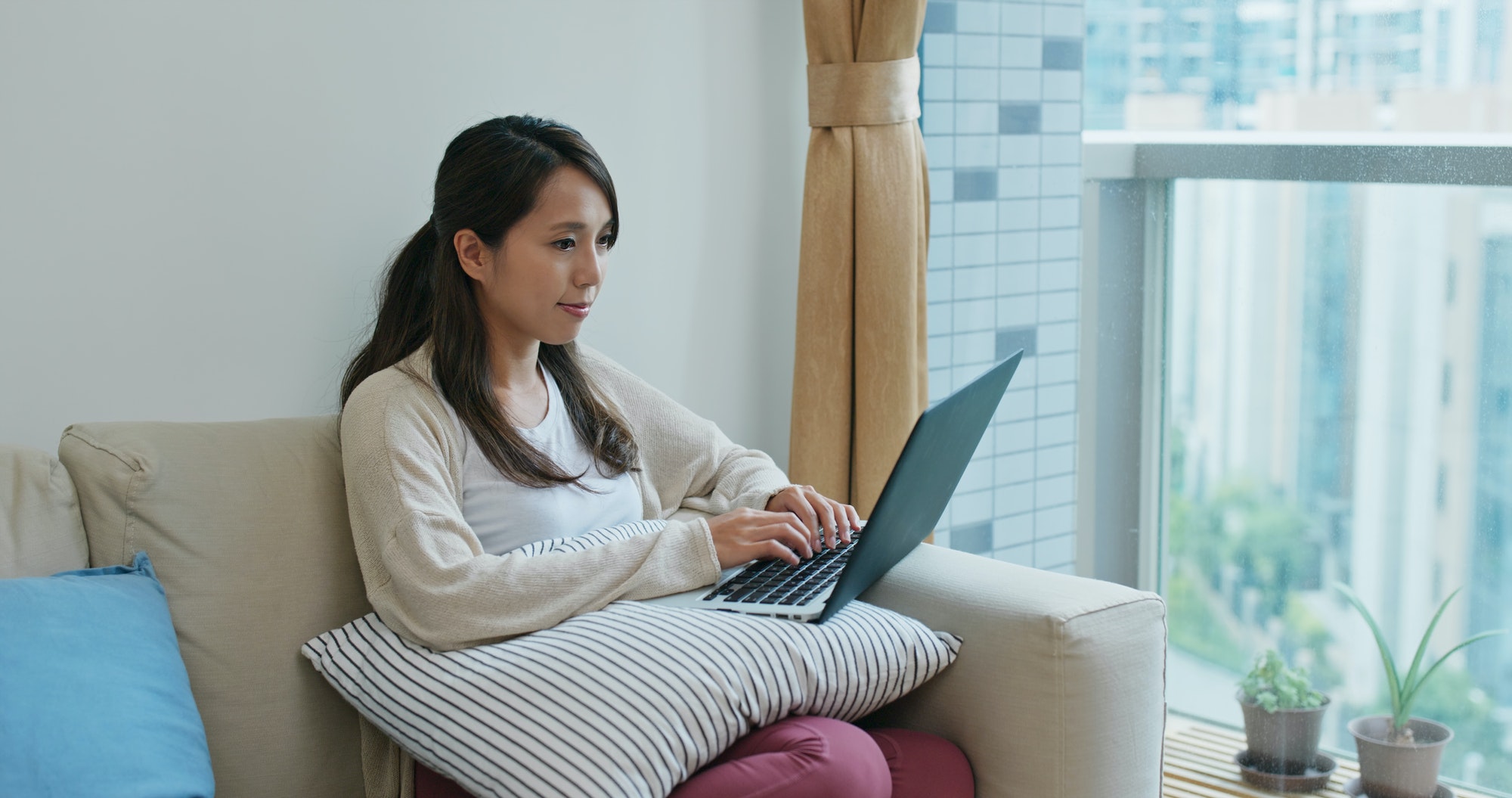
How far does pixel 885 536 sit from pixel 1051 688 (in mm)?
246

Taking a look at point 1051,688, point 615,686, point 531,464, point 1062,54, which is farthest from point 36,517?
point 1062,54

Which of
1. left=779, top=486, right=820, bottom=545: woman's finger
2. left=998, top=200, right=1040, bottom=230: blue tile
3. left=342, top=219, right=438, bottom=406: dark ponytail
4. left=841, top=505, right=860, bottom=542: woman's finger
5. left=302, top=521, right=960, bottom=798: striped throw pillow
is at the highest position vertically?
left=998, top=200, right=1040, bottom=230: blue tile

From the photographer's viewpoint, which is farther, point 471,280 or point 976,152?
point 976,152

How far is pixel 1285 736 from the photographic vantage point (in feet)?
7.52

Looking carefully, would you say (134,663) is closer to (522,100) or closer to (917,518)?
(917,518)

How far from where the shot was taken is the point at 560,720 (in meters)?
1.27

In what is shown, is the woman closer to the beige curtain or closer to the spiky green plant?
the beige curtain

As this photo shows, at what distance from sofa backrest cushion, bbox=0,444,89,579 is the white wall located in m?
0.23

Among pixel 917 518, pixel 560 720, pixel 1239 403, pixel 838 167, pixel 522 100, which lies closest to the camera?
pixel 560 720

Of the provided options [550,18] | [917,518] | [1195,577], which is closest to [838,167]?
[550,18]

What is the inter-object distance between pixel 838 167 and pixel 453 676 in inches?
48.6

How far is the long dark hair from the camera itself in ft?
5.30

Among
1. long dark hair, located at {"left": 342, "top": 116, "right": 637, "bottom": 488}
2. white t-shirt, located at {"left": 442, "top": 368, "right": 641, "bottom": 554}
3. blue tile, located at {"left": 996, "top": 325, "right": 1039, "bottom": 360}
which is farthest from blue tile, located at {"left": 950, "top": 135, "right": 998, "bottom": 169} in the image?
white t-shirt, located at {"left": 442, "top": 368, "right": 641, "bottom": 554}

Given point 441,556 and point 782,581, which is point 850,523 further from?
point 441,556
